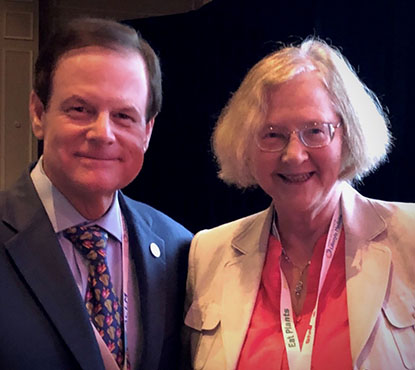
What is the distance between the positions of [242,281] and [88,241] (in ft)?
1.68

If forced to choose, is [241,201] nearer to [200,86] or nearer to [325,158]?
[200,86]

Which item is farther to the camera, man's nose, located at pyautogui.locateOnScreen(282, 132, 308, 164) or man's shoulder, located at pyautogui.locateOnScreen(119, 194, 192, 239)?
man's shoulder, located at pyautogui.locateOnScreen(119, 194, 192, 239)

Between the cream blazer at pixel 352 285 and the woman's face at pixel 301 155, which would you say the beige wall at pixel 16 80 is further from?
the woman's face at pixel 301 155

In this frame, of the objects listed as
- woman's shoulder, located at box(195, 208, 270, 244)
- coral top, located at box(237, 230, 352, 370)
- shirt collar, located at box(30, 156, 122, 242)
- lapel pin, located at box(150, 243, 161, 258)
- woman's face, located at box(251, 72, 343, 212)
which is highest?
woman's face, located at box(251, 72, 343, 212)

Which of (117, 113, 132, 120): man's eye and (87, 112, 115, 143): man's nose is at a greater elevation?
(117, 113, 132, 120): man's eye

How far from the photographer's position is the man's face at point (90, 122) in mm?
1820

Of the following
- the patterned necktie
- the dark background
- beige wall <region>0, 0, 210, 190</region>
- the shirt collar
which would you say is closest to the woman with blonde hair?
the patterned necktie

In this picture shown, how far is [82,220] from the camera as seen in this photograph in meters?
1.89

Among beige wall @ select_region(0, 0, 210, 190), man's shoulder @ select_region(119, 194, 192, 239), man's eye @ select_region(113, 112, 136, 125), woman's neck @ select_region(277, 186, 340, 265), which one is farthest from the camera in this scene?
beige wall @ select_region(0, 0, 210, 190)

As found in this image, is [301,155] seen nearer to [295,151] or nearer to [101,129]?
[295,151]

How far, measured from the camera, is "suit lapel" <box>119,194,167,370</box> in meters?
1.91

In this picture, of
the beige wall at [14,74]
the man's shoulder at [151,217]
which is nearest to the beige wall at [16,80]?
the beige wall at [14,74]

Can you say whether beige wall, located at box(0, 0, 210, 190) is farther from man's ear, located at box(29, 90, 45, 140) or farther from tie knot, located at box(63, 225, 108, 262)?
tie knot, located at box(63, 225, 108, 262)

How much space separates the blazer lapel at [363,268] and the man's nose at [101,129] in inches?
29.8
